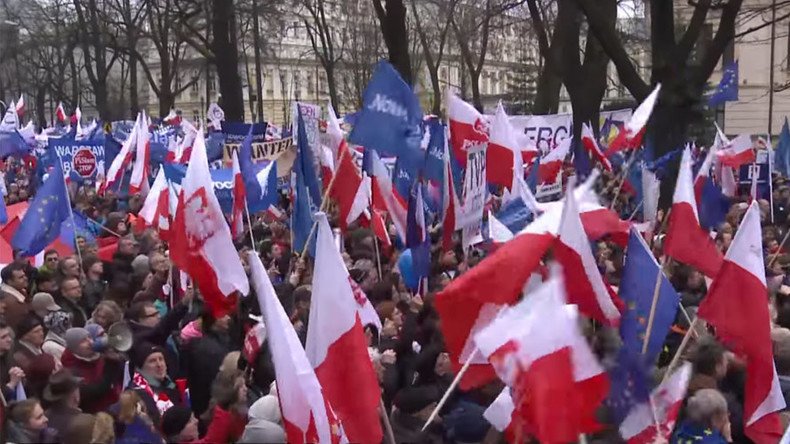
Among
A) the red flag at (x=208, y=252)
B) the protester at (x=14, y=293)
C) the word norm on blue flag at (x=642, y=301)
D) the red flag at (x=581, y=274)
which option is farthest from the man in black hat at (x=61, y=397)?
the word norm on blue flag at (x=642, y=301)

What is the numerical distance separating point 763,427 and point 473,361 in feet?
5.21

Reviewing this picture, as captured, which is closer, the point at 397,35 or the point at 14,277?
the point at 14,277

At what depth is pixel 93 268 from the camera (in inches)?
369

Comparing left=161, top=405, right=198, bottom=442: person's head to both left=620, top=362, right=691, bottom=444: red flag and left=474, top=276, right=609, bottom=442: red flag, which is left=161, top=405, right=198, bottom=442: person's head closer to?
left=474, top=276, right=609, bottom=442: red flag

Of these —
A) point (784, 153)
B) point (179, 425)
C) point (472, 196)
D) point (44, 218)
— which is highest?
point (472, 196)

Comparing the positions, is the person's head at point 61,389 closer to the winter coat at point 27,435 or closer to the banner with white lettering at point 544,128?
the winter coat at point 27,435

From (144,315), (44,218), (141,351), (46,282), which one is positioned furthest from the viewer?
(44,218)

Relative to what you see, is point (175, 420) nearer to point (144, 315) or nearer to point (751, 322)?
point (144, 315)

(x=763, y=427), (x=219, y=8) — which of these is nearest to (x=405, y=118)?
(x=763, y=427)

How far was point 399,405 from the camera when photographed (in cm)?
563

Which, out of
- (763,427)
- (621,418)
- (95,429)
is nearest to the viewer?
(621,418)

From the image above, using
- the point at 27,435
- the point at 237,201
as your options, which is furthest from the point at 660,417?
the point at 237,201

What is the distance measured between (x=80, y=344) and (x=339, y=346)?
174 cm

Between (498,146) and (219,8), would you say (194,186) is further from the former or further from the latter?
(219,8)
